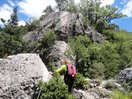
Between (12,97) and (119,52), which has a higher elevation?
(119,52)

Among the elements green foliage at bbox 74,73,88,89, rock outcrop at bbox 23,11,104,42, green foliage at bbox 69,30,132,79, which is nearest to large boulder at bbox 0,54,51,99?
green foliage at bbox 74,73,88,89

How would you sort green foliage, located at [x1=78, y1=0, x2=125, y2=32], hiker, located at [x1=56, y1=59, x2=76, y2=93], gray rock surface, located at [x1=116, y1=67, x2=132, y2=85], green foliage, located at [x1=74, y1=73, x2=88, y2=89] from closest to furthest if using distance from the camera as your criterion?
hiker, located at [x1=56, y1=59, x2=76, y2=93] → green foliage, located at [x1=74, y1=73, x2=88, y2=89] → gray rock surface, located at [x1=116, y1=67, x2=132, y2=85] → green foliage, located at [x1=78, y1=0, x2=125, y2=32]

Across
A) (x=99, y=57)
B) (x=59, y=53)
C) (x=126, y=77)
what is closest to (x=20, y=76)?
(x=126, y=77)

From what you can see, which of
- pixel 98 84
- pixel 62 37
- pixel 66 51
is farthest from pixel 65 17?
pixel 98 84

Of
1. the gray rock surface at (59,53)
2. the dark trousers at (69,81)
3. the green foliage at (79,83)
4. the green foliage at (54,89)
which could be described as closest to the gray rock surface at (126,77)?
the green foliage at (79,83)

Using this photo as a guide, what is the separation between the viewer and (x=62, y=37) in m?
49.9

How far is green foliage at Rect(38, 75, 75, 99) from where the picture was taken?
58.3 ft

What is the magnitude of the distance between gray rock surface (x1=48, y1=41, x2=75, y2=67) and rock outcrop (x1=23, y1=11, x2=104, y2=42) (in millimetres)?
3179

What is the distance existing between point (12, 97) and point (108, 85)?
7525 mm

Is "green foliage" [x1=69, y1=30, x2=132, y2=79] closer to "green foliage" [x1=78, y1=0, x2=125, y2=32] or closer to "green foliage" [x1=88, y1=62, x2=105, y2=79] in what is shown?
"green foliage" [x1=88, y1=62, x2=105, y2=79]

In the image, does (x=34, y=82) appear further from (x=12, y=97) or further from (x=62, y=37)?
(x=62, y=37)

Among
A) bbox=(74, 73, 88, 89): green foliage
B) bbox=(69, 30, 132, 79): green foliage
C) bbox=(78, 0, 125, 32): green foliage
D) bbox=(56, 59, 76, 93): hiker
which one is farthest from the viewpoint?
bbox=(78, 0, 125, 32): green foliage

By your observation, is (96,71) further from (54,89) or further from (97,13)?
(97,13)

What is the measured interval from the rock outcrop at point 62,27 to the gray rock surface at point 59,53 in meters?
3.18
